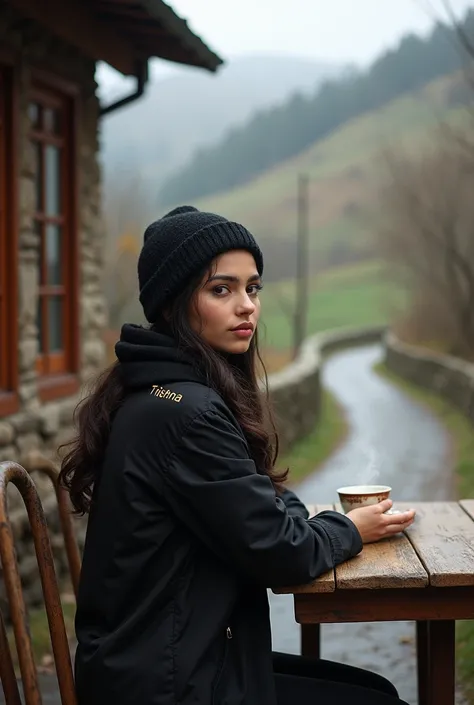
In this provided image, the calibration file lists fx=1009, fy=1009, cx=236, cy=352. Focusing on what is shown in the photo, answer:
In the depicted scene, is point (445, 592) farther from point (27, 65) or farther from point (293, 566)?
point (27, 65)

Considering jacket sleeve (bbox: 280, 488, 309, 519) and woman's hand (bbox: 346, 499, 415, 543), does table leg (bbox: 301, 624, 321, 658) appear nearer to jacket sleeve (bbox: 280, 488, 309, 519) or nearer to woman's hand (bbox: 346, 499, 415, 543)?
jacket sleeve (bbox: 280, 488, 309, 519)

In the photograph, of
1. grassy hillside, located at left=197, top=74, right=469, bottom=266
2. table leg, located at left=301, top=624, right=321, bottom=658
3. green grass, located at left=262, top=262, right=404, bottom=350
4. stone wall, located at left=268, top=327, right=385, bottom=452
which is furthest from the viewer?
grassy hillside, located at left=197, top=74, right=469, bottom=266

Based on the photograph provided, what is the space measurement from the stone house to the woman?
10.2 ft

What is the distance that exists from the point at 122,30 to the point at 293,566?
5.26 m

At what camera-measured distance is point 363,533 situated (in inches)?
106

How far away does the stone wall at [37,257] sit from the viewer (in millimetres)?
5738

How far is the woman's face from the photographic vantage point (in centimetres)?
255

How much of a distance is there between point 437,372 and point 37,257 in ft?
43.6

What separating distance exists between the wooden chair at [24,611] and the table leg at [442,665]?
95 cm

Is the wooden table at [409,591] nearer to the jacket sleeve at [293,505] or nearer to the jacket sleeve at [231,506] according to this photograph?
the jacket sleeve at [231,506]

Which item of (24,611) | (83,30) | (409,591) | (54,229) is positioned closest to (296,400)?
(54,229)

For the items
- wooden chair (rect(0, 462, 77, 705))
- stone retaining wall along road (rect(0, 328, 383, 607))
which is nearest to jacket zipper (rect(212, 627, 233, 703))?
wooden chair (rect(0, 462, 77, 705))

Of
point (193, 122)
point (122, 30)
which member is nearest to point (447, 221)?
point (122, 30)

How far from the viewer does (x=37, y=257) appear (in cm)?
634
